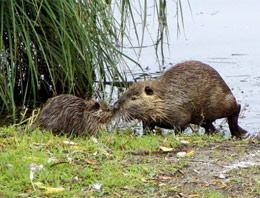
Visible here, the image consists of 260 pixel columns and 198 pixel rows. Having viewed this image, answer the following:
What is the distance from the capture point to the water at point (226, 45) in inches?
345

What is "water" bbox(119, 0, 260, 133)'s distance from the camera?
8.77 metres

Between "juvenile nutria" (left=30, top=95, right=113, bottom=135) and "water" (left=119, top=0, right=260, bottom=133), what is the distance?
167 centimetres

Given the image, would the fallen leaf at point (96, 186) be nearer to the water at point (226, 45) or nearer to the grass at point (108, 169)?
the grass at point (108, 169)

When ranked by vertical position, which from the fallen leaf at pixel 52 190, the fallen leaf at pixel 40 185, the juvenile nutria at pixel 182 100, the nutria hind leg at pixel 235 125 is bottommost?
the nutria hind leg at pixel 235 125

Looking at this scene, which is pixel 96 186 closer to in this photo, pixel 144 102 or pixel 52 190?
pixel 52 190

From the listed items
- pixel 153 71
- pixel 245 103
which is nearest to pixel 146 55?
pixel 153 71

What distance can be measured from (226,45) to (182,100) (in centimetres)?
338

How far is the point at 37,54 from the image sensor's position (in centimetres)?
788

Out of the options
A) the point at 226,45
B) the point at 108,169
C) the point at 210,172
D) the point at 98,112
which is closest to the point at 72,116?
the point at 98,112

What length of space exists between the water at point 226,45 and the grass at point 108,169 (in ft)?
7.02

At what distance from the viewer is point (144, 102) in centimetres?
726

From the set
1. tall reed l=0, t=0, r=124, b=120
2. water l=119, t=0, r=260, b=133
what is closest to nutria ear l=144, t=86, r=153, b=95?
tall reed l=0, t=0, r=124, b=120

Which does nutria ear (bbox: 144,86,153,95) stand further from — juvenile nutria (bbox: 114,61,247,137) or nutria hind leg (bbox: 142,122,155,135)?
nutria hind leg (bbox: 142,122,155,135)

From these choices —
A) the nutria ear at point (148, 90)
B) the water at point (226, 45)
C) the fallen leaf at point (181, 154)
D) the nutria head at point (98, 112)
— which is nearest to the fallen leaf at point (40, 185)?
the fallen leaf at point (181, 154)
